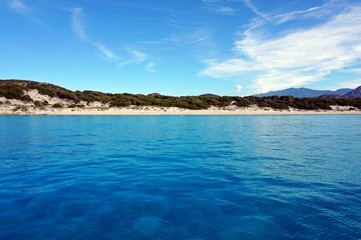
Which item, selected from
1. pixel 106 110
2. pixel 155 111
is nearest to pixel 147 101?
pixel 155 111

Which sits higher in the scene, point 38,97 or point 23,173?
point 38,97

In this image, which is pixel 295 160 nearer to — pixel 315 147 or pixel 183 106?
pixel 315 147

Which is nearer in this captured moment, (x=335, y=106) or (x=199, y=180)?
(x=199, y=180)

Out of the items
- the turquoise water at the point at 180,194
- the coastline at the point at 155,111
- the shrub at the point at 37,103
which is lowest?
the turquoise water at the point at 180,194

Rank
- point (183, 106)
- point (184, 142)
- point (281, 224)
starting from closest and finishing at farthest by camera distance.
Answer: point (281, 224) < point (184, 142) < point (183, 106)

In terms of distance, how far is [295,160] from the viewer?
1647 cm

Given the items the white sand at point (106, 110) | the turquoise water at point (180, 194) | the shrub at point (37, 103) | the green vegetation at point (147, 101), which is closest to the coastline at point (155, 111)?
the white sand at point (106, 110)

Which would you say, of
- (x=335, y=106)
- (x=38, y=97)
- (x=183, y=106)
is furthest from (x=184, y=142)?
(x=335, y=106)

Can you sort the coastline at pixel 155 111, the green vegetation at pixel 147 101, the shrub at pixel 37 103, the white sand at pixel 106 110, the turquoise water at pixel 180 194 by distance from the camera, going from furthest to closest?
the green vegetation at pixel 147 101, the shrub at pixel 37 103, the white sand at pixel 106 110, the coastline at pixel 155 111, the turquoise water at pixel 180 194

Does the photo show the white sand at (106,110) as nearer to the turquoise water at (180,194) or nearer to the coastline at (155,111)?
the coastline at (155,111)

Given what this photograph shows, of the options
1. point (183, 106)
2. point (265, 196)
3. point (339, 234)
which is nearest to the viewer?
point (339, 234)

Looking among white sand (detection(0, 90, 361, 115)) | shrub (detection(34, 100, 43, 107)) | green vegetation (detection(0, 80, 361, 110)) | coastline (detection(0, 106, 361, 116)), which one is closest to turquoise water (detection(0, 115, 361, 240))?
coastline (detection(0, 106, 361, 116))

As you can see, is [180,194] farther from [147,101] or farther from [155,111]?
[147,101]

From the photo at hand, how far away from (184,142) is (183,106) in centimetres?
5566
